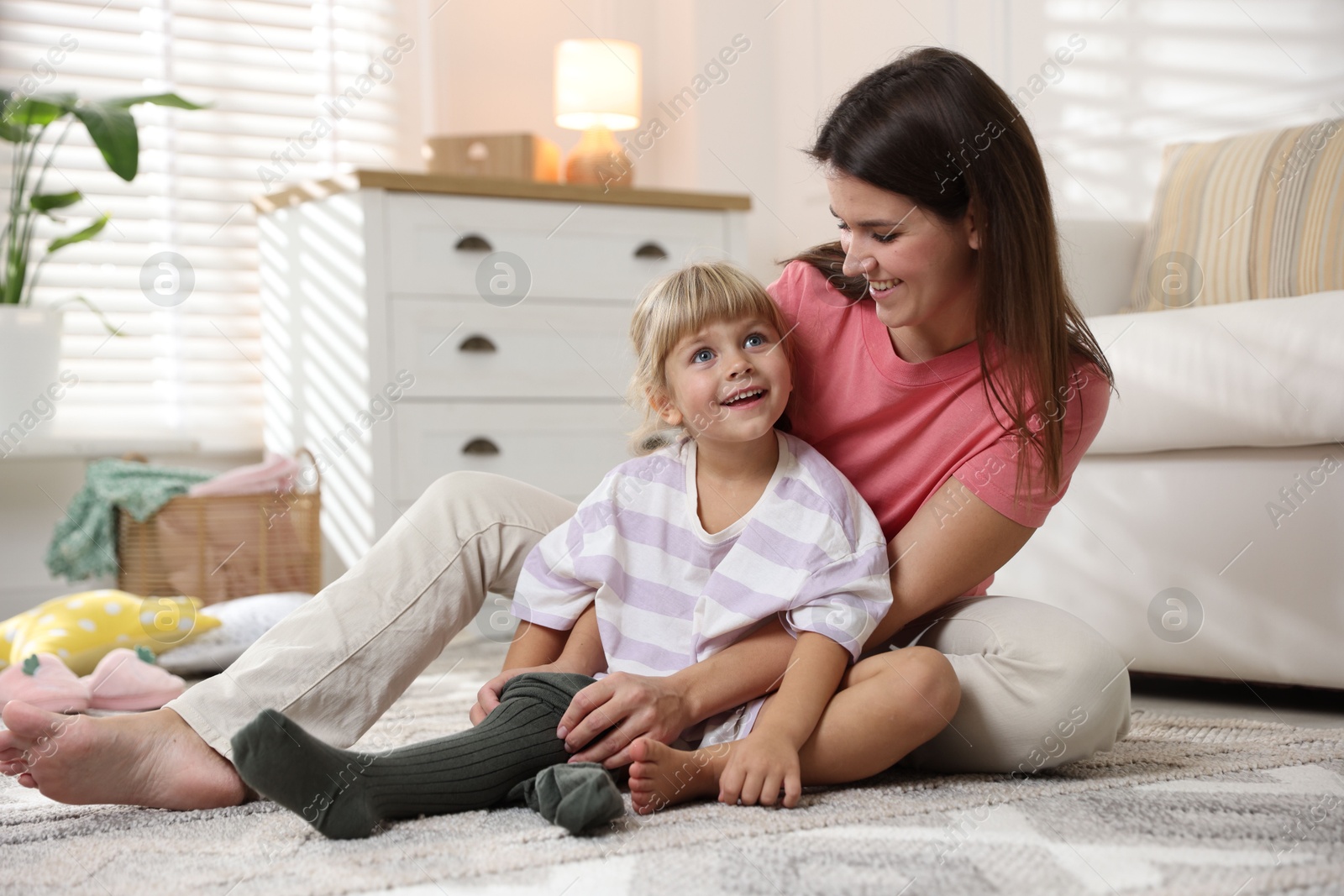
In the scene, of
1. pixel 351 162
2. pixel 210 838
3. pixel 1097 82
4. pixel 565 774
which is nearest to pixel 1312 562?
pixel 565 774

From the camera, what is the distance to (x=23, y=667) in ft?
4.54

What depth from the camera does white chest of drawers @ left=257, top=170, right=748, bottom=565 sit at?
6.70ft

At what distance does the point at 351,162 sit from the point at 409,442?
0.90 metres

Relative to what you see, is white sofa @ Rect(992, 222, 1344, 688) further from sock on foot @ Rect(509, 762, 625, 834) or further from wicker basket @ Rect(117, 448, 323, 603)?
wicker basket @ Rect(117, 448, 323, 603)

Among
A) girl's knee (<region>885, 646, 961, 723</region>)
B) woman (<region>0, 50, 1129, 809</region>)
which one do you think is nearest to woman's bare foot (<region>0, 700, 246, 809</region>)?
woman (<region>0, 50, 1129, 809</region>)

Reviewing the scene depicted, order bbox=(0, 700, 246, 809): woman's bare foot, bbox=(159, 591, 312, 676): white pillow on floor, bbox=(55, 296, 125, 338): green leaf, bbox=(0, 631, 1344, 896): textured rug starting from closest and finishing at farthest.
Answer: bbox=(0, 631, 1344, 896): textured rug → bbox=(0, 700, 246, 809): woman's bare foot → bbox=(159, 591, 312, 676): white pillow on floor → bbox=(55, 296, 125, 338): green leaf

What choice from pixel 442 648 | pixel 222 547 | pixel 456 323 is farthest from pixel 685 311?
pixel 222 547

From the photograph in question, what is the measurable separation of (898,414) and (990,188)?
210 millimetres

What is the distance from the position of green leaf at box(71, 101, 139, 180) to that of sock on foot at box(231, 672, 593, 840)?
1479 mm

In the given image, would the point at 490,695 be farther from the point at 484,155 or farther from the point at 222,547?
the point at 484,155

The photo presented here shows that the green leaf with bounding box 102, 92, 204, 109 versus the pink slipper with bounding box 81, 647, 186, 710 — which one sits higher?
the green leaf with bounding box 102, 92, 204, 109

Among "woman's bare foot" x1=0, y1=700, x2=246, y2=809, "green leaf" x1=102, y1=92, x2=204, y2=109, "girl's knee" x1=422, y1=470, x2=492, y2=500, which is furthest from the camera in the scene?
"green leaf" x1=102, y1=92, x2=204, y2=109

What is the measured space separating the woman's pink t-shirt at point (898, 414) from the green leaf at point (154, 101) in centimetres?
145

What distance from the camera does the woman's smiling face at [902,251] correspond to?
942mm
